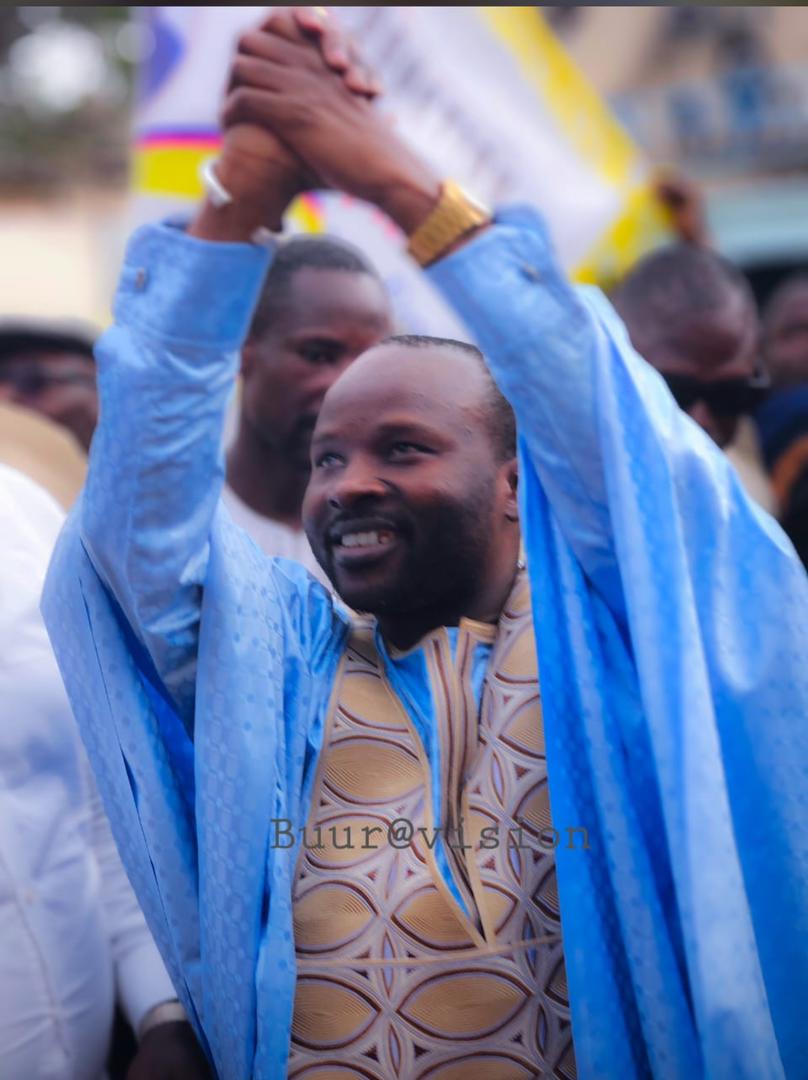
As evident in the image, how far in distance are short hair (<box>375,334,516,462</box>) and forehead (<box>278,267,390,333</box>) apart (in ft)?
1.23

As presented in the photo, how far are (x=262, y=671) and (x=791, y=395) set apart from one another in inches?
95.6

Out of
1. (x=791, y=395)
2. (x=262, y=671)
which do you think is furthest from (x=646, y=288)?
(x=262, y=671)

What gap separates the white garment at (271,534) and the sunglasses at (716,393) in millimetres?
698

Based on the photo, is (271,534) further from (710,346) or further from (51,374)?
(51,374)

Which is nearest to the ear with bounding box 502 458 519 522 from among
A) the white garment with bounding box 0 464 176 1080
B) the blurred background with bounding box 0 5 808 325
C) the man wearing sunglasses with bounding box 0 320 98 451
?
the white garment with bounding box 0 464 176 1080

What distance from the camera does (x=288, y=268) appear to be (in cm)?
220

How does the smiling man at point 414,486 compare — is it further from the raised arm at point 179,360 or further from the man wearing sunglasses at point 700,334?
the man wearing sunglasses at point 700,334

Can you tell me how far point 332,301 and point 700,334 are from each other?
70cm

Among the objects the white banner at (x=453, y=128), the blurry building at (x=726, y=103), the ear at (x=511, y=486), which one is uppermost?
the blurry building at (x=726, y=103)

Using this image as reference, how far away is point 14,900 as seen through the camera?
1.85 m

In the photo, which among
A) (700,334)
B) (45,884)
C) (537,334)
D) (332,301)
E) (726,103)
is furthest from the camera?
(726,103)

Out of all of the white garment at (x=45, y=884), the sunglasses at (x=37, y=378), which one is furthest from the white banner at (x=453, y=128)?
the white garment at (x=45, y=884)

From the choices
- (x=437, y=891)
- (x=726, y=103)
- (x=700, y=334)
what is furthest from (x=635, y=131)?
(x=437, y=891)

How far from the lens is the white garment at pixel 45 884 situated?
1.85 m
